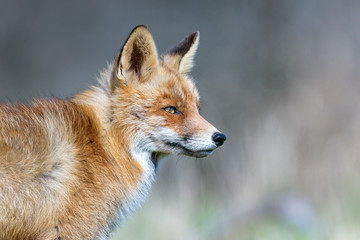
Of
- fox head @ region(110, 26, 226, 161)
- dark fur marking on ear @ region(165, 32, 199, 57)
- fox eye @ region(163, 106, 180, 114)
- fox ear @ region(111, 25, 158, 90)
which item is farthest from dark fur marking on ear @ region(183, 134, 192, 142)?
dark fur marking on ear @ region(165, 32, 199, 57)

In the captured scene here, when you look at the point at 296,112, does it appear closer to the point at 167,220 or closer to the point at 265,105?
the point at 265,105

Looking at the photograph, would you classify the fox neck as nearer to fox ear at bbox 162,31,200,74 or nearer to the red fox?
the red fox

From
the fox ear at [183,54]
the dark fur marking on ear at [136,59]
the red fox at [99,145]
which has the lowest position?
the red fox at [99,145]

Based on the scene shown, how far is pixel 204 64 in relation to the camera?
8.92 m

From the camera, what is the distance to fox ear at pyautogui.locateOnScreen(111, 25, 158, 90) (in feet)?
12.6

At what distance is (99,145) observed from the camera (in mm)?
3762

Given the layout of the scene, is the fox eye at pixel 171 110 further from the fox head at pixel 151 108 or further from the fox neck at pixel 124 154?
the fox neck at pixel 124 154

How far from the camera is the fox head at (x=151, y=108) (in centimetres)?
384

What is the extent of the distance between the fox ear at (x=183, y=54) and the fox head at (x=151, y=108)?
1.36 feet

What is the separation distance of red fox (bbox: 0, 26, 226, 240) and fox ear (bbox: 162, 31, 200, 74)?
16 centimetres

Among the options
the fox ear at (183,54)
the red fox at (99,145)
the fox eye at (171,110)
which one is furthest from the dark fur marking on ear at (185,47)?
the fox eye at (171,110)

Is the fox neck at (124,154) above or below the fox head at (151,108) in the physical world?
below

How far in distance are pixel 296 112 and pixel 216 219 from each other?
6.55 feet

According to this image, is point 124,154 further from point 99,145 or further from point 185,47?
point 185,47
